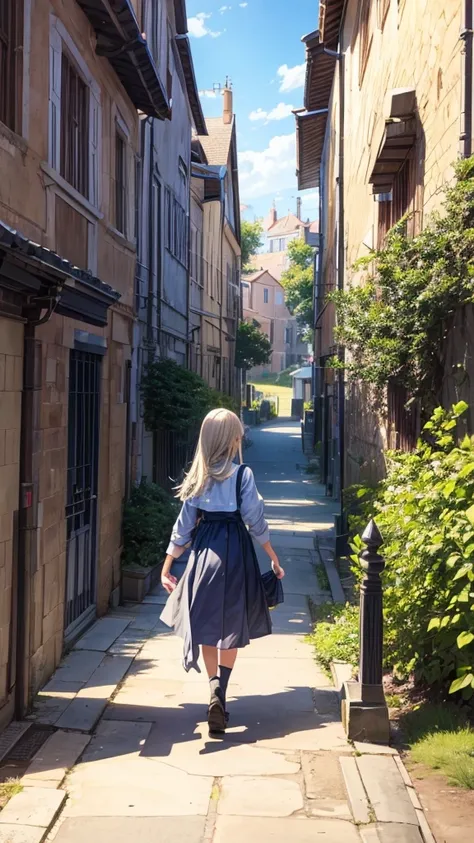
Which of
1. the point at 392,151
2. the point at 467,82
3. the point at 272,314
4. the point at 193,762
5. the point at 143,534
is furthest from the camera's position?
the point at 272,314

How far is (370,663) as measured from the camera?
14.4ft

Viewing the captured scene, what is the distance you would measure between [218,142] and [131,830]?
83.2ft

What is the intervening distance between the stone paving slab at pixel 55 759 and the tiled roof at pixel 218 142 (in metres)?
22.2

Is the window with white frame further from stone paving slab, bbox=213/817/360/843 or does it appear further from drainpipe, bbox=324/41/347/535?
drainpipe, bbox=324/41/347/535

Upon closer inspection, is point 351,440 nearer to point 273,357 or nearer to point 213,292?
point 213,292

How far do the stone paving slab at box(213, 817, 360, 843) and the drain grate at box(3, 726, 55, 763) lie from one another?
4.32ft

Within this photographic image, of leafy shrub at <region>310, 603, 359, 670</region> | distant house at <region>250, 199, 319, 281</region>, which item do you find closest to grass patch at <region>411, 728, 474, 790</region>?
leafy shrub at <region>310, 603, 359, 670</region>

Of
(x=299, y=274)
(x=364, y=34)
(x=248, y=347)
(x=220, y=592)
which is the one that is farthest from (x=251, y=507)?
(x=299, y=274)

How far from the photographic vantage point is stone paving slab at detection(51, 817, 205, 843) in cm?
339

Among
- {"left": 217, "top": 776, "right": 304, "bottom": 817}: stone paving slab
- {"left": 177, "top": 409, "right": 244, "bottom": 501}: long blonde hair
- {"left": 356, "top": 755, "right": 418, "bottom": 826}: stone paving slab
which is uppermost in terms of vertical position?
{"left": 177, "top": 409, "right": 244, "bottom": 501}: long blonde hair

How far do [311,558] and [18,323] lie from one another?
7.16 m

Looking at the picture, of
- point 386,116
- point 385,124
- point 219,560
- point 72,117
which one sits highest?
point 386,116

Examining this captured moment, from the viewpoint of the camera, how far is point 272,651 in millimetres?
6625

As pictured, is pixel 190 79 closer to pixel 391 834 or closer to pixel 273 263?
pixel 391 834
